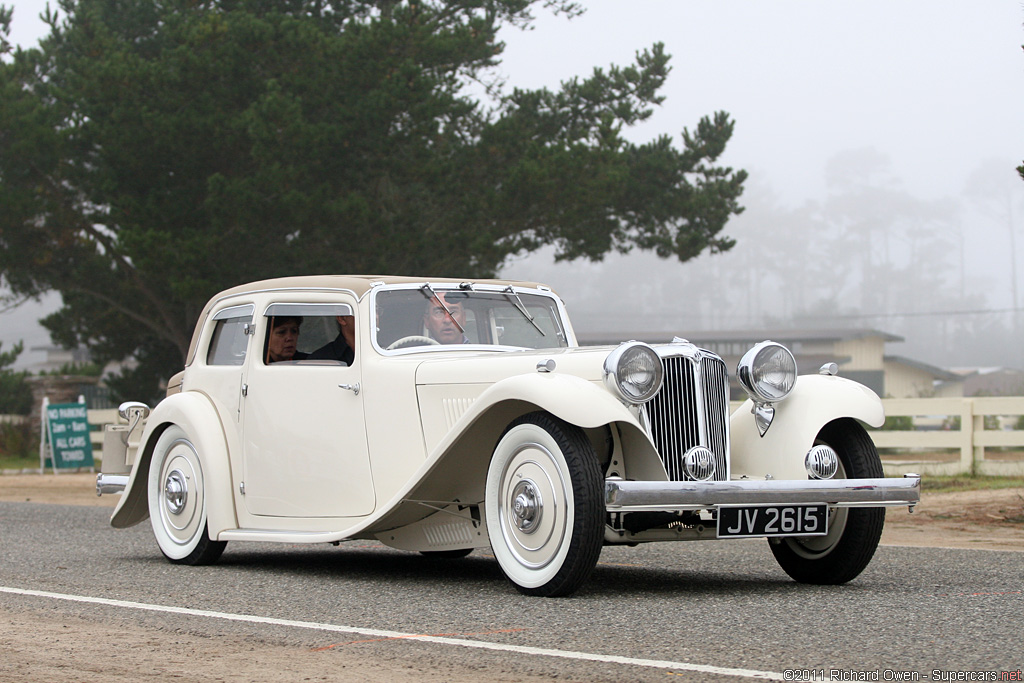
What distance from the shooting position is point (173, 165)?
27.1 m

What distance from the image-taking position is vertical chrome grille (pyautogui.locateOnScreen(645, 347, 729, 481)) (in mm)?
5680

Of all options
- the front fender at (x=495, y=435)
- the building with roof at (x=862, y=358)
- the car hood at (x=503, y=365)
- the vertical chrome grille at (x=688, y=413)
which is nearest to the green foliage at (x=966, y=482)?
the vertical chrome grille at (x=688, y=413)

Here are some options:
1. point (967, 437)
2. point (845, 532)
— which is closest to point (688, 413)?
point (845, 532)

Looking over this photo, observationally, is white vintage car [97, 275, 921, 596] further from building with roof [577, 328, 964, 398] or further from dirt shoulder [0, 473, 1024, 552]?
building with roof [577, 328, 964, 398]

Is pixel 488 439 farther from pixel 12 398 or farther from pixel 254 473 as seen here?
pixel 12 398

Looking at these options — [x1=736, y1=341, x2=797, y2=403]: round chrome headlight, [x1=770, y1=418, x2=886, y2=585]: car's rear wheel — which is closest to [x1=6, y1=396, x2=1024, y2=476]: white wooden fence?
[x1=770, y1=418, x2=886, y2=585]: car's rear wheel

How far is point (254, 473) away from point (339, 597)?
5.32 feet

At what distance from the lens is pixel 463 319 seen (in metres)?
7.12

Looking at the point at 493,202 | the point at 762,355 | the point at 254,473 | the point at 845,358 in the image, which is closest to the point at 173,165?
the point at 493,202

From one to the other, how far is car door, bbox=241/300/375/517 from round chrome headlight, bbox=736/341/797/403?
6.87ft

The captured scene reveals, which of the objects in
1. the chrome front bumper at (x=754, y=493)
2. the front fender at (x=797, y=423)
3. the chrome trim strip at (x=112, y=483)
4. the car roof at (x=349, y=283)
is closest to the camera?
the chrome front bumper at (x=754, y=493)

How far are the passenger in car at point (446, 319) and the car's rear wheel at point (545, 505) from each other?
136 cm

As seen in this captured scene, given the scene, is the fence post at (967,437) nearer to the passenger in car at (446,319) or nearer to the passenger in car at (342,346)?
the passenger in car at (446,319)

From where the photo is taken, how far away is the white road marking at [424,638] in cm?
376
